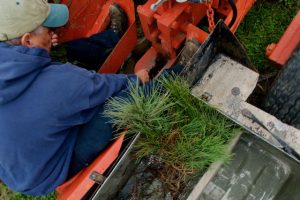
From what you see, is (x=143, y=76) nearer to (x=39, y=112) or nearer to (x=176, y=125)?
(x=176, y=125)

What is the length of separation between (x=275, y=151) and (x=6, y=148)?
127 cm

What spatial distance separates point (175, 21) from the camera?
2.14 metres

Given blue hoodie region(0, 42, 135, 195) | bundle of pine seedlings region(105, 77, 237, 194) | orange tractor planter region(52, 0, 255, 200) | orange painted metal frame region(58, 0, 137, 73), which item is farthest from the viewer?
orange painted metal frame region(58, 0, 137, 73)

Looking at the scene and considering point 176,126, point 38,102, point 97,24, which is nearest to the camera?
point 38,102

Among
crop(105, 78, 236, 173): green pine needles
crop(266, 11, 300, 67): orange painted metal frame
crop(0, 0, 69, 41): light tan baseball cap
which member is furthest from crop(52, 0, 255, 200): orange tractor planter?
crop(0, 0, 69, 41): light tan baseball cap

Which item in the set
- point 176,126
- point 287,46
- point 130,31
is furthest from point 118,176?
point 287,46

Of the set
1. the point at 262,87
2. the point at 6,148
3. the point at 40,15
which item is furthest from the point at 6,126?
the point at 262,87

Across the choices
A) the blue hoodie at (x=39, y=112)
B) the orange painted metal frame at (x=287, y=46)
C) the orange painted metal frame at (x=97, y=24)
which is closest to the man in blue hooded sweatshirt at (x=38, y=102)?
the blue hoodie at (x=39, y=112)

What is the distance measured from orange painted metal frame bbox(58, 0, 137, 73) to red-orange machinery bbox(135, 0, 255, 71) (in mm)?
143

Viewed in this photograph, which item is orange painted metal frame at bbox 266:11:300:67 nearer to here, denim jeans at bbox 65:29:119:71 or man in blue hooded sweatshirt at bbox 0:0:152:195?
man in blue hooded sweatshirt at bbox 0:0:152:195

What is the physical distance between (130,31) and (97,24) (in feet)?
1.09

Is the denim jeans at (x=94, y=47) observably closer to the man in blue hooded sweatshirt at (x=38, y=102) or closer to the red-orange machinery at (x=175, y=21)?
the red-orange machinery at (x=175, y=21)

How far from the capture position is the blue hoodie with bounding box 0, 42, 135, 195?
67.8 inches

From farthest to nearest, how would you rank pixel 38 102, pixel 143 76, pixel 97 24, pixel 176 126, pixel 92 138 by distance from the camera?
pixel 97 24, pixel 143 76, pixel 176 126, pixel 92 138, pixel 38 102
